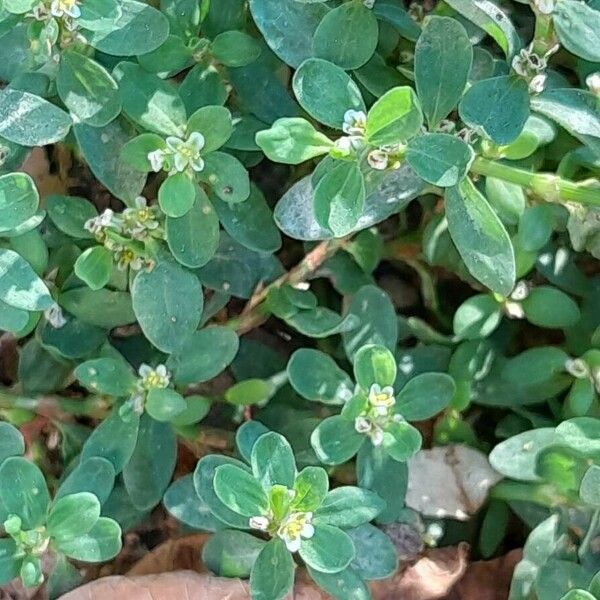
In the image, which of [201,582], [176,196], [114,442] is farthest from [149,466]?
[176,196]

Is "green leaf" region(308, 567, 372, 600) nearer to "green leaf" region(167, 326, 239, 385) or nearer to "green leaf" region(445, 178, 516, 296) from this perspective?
"green leaf" region(167, 326, 239, 385)

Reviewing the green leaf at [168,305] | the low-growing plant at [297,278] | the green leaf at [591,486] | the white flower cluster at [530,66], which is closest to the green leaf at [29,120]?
the low-growing plant at [297,278]

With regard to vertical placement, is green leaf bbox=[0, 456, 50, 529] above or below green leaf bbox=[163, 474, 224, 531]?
above

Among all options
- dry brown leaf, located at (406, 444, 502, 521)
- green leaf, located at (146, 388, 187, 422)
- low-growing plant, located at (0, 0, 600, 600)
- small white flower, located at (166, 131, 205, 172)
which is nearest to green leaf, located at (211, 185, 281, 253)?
low-growing plant, located at (0, 0, 600, 600)

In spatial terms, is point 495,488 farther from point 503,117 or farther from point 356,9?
point 356,9

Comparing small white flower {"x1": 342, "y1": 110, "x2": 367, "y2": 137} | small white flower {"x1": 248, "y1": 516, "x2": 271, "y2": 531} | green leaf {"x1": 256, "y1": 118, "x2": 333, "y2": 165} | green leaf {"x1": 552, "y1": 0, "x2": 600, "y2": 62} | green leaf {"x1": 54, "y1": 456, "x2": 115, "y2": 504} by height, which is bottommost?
green leaf {"x1": 54, "y1": 456, "x2": 115, "y2": 504}

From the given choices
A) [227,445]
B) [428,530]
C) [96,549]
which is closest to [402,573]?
[428,530]
